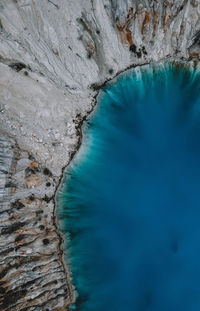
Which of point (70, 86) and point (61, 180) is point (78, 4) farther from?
point (61, 180)

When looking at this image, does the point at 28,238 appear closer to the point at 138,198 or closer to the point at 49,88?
the point at 138,198

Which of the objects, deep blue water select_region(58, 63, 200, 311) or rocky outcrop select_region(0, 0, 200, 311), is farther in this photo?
deep blue water select_region(58, 63, 200, 311)

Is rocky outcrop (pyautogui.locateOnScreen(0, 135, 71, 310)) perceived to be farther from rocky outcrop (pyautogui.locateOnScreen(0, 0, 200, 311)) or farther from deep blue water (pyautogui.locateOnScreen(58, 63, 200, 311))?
deep blue water (pyautogui.locateOnScreen(58, 63, 200, 311))

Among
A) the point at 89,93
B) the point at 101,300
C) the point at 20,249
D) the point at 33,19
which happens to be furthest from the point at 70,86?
the point at 101,300

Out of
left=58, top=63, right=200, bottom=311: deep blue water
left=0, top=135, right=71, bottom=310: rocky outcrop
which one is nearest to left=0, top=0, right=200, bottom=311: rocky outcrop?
left=0, top=135, right=71, bottom=310: rocky outcrop

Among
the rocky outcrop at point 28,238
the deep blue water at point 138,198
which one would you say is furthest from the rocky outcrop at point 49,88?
the deep blue water at point 138,198
